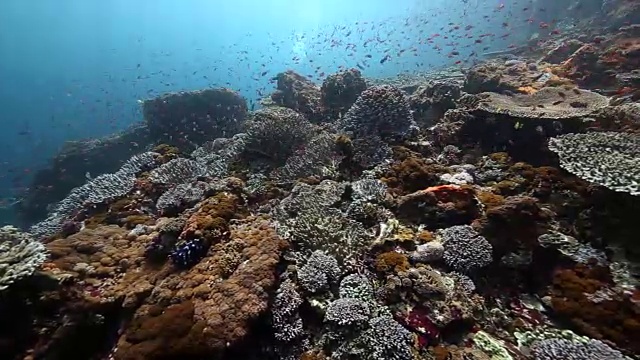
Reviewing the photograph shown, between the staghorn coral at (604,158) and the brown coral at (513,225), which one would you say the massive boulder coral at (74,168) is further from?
the staghorn coral at (604,158)

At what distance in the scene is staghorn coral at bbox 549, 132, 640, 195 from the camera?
18.0 ft

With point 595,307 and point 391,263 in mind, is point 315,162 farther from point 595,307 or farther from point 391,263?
point 595,307

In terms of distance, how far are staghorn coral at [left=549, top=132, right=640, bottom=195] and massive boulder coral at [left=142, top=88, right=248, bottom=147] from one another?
15.3 m

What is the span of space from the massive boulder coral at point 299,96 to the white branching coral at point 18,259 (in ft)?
35.1

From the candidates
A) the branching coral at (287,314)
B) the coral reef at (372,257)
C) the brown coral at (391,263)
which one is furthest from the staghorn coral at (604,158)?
the branching coral at (287,314)

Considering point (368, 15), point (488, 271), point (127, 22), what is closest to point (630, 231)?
point (488, 271)

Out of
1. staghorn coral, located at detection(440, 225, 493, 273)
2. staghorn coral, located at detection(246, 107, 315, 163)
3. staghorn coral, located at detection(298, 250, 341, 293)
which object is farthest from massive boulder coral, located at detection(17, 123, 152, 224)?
staghorn coral, located at detection(440, 225, 493, 273)

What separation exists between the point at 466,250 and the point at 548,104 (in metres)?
5.90

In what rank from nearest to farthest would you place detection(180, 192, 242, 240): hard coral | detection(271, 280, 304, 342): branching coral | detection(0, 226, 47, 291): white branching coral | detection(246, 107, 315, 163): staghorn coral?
detection(271, 280, 304, 342): branching coral, detection(0, 226, 47, 291): white branching coral, detection(180, 192, 242, 240): hard coral, detection(246, 107, 315, 163): staghorn coral

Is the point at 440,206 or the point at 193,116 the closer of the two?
the point at 440,206

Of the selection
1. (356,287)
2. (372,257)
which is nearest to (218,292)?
(356,287)

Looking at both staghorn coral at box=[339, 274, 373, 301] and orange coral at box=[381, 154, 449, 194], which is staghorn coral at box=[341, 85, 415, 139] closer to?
orange coral at box=[381, 154, 449, 194]

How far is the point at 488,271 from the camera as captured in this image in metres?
5.44

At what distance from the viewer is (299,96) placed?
16516 mm
